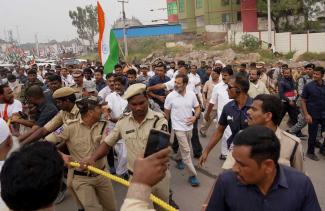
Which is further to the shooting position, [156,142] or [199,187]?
[199,187]

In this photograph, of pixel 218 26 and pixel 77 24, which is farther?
pixel 77 24

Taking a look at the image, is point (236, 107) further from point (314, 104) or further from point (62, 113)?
point (314, 104)

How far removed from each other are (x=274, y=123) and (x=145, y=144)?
45.9 inches

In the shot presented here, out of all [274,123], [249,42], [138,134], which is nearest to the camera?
[274,123]

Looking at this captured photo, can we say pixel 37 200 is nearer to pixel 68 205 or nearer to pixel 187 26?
pixel 68 205

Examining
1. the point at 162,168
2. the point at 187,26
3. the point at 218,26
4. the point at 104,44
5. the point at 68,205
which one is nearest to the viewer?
the point at 162,168

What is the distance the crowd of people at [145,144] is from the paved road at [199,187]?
0.15 meters

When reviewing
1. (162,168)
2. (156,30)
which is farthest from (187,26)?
(162,168)

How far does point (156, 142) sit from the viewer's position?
1677mm

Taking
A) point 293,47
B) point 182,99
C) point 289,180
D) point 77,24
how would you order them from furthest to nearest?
point 77,24 < point 293,47 < point 182,99 < point 289,180

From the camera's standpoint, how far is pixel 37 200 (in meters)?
1.50

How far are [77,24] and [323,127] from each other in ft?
235

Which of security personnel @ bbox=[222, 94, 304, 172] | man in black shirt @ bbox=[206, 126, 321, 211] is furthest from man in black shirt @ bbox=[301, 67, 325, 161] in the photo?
man in black shirt @ bbox=[206, 126, 321, 211]

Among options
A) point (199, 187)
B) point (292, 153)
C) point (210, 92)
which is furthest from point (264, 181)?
point (210, 92)
